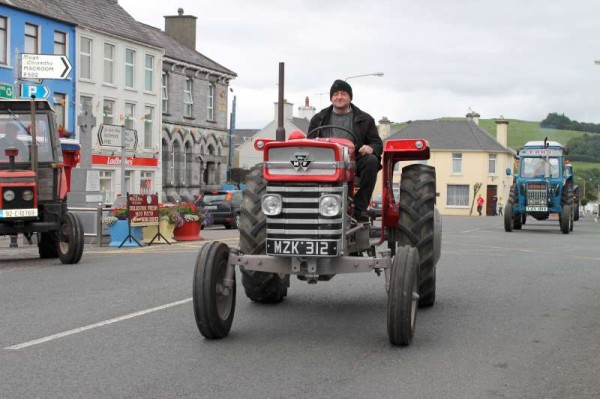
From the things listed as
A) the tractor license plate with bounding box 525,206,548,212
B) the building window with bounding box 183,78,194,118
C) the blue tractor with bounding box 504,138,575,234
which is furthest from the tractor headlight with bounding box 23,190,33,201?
the building window with bounding box 183,78,194,118

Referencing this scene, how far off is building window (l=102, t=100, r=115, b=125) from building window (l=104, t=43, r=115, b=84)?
1.10 metres

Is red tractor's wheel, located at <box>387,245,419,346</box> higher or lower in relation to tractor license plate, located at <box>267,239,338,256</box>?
lower

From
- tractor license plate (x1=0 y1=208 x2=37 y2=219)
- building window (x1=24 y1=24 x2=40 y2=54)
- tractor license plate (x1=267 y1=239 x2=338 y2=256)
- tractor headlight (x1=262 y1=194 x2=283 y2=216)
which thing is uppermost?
building window (x1=24 y1=24 x2=40 y2=54)

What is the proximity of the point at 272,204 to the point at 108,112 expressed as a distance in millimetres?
39125

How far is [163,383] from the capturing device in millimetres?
5797

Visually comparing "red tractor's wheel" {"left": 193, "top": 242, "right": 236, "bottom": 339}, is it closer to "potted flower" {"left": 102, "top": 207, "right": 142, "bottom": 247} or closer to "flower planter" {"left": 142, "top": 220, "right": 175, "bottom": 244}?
"potted flower" {"left": 102, "top": 207, "right": 142, "bottom": 247}

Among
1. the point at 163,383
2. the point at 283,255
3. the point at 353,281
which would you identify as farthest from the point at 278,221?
the point at 353,281

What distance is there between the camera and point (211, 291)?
698cm

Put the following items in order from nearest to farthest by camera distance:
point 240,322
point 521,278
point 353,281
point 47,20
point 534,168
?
point 240,322, point 353,281, point 521,278, point 534,168, point 47,20

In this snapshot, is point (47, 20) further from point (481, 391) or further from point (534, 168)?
point (481, 391)

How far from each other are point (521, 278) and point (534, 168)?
832 inches

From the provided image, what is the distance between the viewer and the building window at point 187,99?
2055 inches

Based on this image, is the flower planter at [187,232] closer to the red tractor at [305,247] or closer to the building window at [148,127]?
the red tractor at [305,247]

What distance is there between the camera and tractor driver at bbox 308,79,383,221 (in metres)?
8.15
